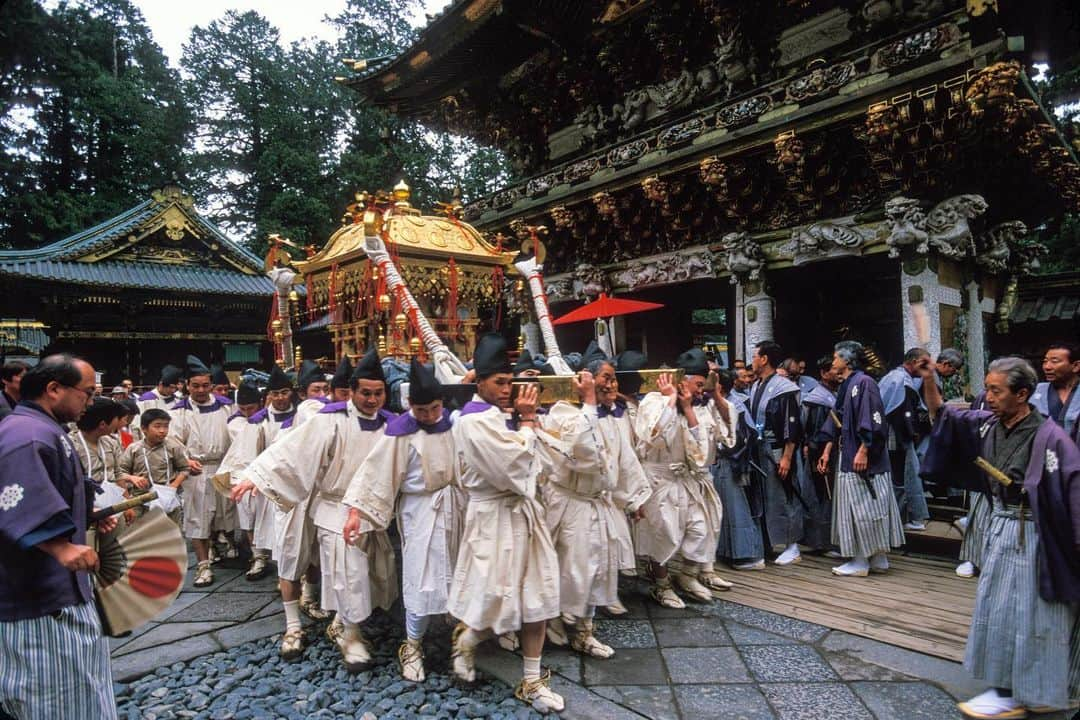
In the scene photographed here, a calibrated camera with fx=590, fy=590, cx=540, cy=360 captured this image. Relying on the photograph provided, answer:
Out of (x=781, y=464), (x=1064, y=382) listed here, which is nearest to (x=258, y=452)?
(x=781, y=464)

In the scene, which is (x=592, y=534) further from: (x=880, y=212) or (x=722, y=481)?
(x=880, y=212)

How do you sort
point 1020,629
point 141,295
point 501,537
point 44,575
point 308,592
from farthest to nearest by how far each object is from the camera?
1. point 141,295
2. point 308,592
3. point 501,537
4. point 1020,629
5. point 44,575

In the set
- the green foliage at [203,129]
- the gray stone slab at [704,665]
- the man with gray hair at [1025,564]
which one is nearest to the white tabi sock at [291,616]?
the gray stone slab at [704,665]


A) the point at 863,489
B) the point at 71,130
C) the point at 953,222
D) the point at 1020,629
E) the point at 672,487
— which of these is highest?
the point at 71,130

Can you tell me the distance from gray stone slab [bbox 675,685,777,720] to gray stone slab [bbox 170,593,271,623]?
10.9ft

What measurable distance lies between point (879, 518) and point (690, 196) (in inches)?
238

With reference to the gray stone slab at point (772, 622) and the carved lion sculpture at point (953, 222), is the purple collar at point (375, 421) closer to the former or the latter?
the gray stone slab at point (772, 622)

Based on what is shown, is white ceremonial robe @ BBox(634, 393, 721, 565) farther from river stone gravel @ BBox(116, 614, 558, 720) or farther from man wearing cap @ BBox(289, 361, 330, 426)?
man wearing cap @ BBox(289, 361, 330, 426)

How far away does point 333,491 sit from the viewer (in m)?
3.87

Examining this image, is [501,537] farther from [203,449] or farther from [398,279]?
[203,449]

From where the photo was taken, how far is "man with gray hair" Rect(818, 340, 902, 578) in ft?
16.5

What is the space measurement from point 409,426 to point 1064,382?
434 centimetres

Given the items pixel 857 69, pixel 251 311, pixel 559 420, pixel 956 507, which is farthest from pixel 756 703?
pixel 251 311

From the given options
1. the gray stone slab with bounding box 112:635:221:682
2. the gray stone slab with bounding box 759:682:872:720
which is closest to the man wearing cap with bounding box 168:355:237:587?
the gray stone slab with bounding box 112:635:221:682
